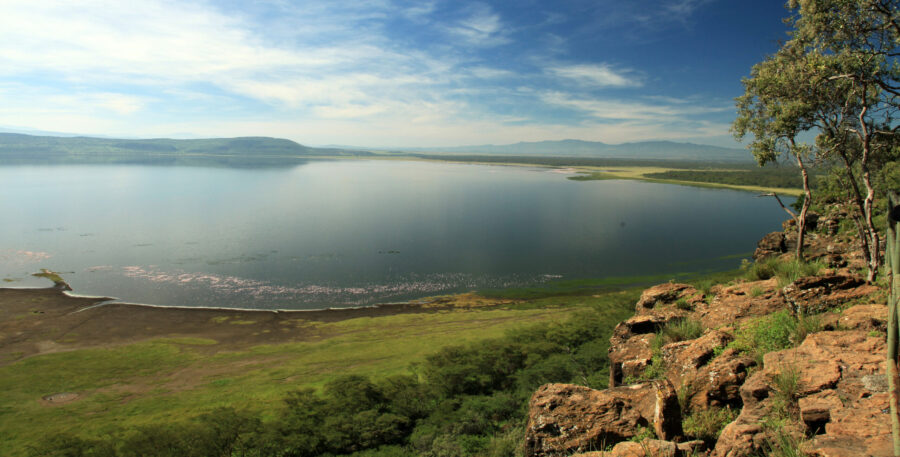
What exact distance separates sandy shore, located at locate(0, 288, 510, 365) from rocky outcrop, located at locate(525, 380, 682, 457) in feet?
64.8

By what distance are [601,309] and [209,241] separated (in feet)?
138

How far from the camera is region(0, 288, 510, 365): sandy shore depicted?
24750 mm

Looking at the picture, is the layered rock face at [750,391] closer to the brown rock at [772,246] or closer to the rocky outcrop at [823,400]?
the rocky outcrop at [823,400]

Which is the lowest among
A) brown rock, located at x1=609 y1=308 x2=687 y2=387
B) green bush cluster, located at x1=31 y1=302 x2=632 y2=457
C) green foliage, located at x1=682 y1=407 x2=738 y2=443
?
green bush cluster, located at x1=31 y1=302 x2=632 y2=457

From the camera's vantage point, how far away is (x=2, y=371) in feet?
68.1

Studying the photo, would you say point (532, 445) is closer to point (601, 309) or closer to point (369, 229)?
point (601, 309)

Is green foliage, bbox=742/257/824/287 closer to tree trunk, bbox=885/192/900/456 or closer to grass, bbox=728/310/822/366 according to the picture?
grass, bbox=728/310/822/366

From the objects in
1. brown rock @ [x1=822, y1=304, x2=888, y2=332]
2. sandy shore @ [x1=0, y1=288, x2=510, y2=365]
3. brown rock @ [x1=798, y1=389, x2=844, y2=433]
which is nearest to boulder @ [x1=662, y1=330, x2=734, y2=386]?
brown rock @ [x1=822, y1=304, x2=888, y2=332]

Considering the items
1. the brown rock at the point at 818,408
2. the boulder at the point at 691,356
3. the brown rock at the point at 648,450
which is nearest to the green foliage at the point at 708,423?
the boulder at the point at 691,356

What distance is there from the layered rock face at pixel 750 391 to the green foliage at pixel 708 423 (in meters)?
0.08

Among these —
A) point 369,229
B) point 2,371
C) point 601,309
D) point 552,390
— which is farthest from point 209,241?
point 552,390

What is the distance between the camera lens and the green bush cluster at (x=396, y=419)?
1358cm

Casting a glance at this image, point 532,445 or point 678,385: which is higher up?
point 678,385

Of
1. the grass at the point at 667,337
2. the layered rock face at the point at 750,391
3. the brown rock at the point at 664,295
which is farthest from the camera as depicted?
the brown rock at the point at 664,295
